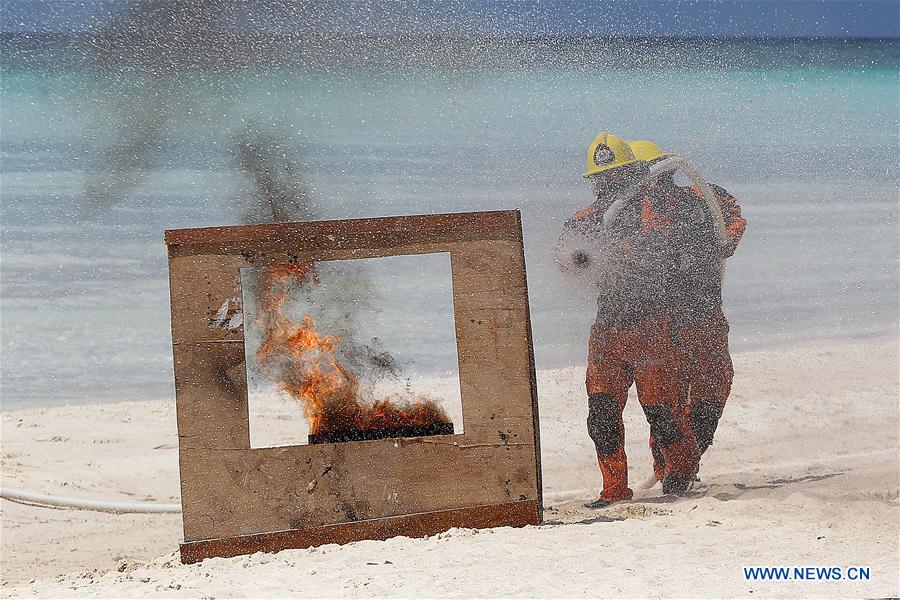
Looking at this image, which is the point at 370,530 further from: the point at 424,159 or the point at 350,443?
the point at 424,159

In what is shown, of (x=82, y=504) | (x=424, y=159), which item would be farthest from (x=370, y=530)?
(x=424, y=159)

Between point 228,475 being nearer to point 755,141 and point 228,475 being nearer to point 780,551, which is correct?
point 780,551

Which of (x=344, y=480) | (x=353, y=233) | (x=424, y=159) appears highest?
(x=424, y=159)

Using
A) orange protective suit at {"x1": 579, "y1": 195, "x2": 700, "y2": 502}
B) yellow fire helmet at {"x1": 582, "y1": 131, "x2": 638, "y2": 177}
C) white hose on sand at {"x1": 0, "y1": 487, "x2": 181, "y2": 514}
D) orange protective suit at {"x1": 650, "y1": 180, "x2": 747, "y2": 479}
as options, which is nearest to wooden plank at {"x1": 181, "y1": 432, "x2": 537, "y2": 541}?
orange protective suit at {"x1": 579, "y1": 195, "x2": 700, "y2": 502}

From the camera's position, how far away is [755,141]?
58.7 feet

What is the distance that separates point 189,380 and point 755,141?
45.9ft

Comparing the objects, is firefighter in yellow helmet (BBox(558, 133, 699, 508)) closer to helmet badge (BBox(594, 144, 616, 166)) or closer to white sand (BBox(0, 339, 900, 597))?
helmet badge (BBox(594, 144, 616, 166))

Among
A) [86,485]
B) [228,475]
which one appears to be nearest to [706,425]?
[228,475]

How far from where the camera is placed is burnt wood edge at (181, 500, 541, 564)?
18.7 ft

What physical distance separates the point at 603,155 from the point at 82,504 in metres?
4.22

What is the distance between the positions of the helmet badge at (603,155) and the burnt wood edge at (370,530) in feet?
7.20

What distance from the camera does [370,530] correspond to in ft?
18.9

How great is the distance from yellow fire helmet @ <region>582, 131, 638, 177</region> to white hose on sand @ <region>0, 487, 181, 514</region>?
3620mm

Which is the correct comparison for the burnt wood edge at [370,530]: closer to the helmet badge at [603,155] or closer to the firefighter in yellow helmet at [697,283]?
the firefighter in yellow helmet at [697,283]
